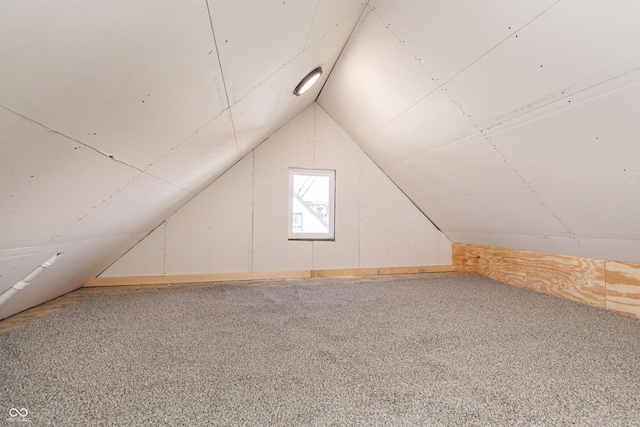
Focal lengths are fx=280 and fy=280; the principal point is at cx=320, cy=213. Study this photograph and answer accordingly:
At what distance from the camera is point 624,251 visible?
2057mm

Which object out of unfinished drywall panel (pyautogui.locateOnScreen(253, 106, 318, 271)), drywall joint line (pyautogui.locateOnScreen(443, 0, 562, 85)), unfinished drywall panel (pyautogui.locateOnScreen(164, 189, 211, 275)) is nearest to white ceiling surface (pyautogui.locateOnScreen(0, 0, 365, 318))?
drywall joint line (pyautogui.locateOnScreen(443, 0, 562, 85))

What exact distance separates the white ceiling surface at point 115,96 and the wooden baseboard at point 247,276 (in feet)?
3.02

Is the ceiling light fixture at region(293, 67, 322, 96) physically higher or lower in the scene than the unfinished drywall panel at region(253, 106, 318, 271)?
higher

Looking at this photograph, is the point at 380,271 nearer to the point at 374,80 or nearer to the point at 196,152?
the point at 374,80

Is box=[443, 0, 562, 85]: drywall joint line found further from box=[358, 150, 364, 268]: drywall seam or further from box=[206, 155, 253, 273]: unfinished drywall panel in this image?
box=[206, 155, 253, 273]: unfinished drywall panel

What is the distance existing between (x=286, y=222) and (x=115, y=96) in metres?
2.69

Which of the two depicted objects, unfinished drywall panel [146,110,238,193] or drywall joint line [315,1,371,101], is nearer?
unfinished drywall panel [146,110,238,193]

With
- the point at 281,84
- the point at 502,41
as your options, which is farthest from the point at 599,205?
the point at 281,84

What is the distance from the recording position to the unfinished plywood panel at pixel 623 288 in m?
2.09

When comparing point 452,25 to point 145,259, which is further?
point 145,259

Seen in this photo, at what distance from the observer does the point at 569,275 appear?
2537mm

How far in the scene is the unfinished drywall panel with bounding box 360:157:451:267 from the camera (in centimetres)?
372

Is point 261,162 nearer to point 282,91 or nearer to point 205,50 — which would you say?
point 282,91

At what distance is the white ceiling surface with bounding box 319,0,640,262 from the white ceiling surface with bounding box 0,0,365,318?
20.7 inches
